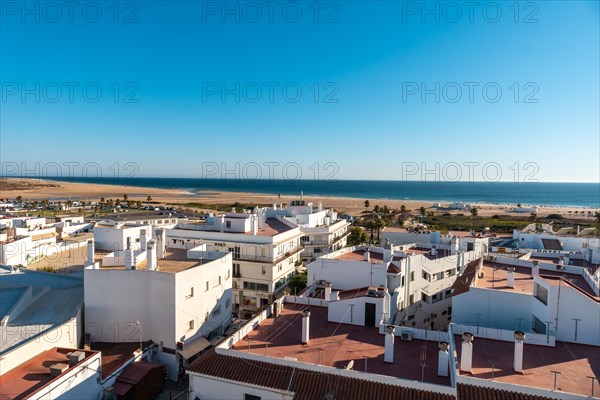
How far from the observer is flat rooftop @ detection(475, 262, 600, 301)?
61.0ft

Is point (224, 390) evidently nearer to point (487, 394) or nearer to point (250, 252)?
point (487, 394)

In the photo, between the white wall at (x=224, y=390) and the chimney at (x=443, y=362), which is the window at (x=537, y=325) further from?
the white wall at (x=224, y=390)

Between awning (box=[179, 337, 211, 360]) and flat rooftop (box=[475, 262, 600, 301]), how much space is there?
45.1 feet

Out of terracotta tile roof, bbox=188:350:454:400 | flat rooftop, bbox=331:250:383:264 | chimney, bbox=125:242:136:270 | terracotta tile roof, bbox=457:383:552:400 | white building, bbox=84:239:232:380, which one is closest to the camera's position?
terracotta tile roof, bbox=457:383:552:400

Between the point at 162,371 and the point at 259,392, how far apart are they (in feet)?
24.0

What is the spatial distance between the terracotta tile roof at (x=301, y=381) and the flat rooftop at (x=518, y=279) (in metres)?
8.72

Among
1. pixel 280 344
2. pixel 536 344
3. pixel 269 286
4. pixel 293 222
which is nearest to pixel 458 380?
pixel 536 344

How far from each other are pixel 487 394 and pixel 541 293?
23.5 ft

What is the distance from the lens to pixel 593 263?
88.4 ft

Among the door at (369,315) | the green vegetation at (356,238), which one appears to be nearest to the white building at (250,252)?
the door at (369,315)

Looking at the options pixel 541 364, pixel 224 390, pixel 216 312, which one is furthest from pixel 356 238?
pixel 224 390

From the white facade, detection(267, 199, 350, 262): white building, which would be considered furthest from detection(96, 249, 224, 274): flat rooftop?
detection(267, 199, 350, 262): white building

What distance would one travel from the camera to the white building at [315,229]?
1606 inches

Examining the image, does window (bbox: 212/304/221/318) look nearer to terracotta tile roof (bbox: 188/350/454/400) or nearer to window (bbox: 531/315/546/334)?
terracotta tile roof (bbox: 188/350/454/400)
